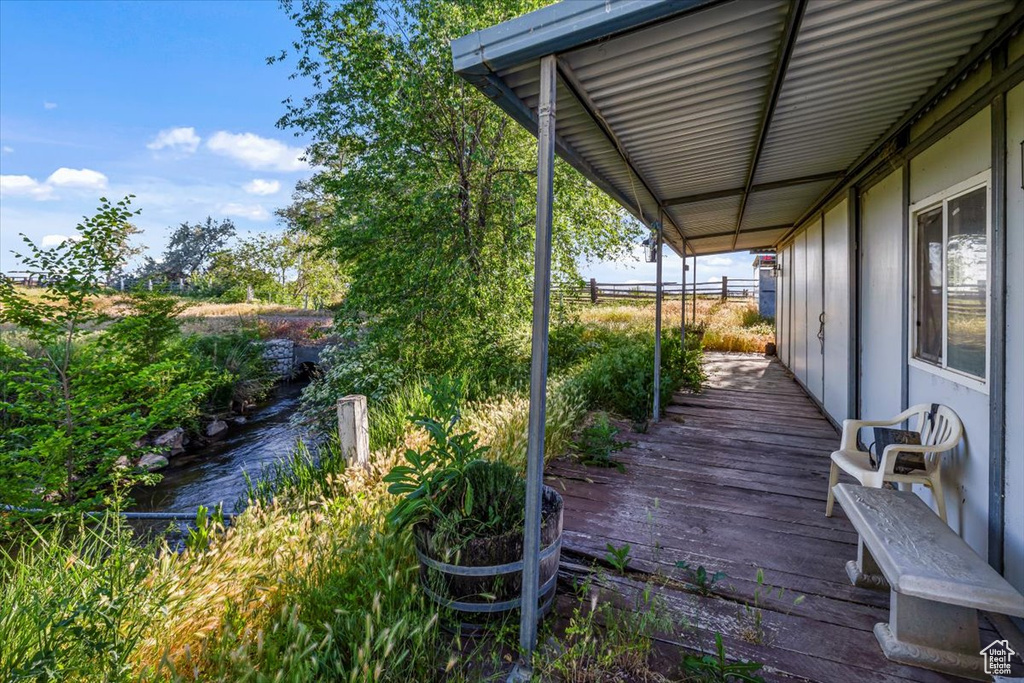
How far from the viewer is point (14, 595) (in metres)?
1.87

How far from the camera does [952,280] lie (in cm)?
276

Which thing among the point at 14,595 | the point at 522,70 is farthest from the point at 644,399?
the point at 14,595

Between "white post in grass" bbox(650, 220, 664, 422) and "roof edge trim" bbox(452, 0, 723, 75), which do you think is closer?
"roof edge trim" bbox(452, 0, 723, 75)

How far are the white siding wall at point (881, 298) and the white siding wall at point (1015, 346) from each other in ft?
4.60

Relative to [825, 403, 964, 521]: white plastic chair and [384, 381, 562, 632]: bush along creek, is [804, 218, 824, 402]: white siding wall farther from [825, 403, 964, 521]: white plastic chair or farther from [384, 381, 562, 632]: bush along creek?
[384, 381, 562, 632]: bush along creek

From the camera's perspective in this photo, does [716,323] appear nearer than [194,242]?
Yes

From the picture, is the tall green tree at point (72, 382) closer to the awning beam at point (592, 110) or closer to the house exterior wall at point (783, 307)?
the awning beam at point (592, 110)

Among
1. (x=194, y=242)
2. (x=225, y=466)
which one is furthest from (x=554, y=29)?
(x=194, y=242)

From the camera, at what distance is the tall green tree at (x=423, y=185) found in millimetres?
6633

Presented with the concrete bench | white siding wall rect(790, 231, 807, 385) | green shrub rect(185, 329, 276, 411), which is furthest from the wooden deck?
green shrub rect(185, 329, 276, 411)

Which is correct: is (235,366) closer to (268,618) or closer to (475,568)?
(268,618)

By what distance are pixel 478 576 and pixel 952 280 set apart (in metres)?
3.14

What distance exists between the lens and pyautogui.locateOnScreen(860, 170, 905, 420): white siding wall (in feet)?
11.6

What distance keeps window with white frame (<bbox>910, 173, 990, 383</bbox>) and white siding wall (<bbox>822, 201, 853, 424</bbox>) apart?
151 cm
